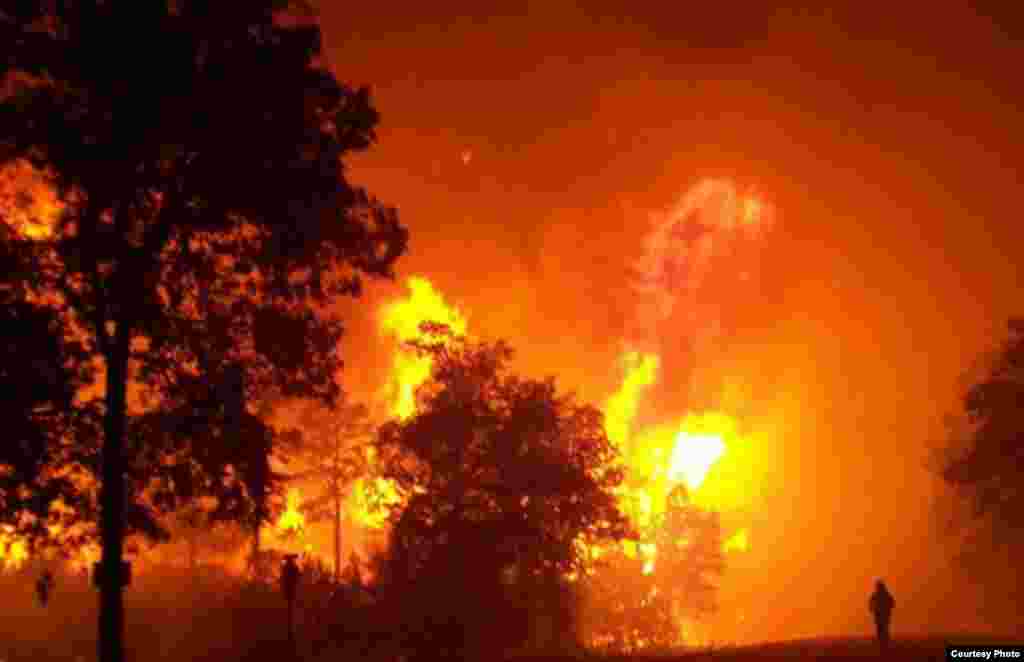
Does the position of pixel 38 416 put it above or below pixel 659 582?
above

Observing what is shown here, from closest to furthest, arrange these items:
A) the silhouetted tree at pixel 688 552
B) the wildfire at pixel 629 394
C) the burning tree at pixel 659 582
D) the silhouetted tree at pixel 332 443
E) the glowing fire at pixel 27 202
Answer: the glowing fire at pixel 27 202 → the burning tree at pixel 659 582 → the silhouetted tree at pixel 332 443 → the silhouetted tree at pixel 688 552 → the wildfire at pixel 629 394

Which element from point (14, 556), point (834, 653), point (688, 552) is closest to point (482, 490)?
point (834, 653)

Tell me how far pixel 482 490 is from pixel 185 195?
61.8ft

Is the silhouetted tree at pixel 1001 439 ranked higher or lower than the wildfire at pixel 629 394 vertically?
lower

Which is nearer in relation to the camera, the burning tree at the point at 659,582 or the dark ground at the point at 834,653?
the dark ground at the point at 834,653

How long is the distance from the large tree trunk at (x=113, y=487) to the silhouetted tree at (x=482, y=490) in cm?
1426

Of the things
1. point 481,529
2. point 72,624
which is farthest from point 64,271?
point 72,624

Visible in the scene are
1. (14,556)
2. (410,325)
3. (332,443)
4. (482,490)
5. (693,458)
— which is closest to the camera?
(482,490)

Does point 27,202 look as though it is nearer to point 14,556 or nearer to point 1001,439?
point 1001,439

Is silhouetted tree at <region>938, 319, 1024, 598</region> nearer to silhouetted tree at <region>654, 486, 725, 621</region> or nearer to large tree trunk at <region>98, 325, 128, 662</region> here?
silhouetted tree at <region>654, 486, 725, 621</region>

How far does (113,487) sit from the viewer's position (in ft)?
56.9

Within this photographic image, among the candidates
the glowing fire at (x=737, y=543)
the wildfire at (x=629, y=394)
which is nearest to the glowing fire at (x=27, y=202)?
the glowing fire at (x=737, y=543)

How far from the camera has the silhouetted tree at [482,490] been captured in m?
31.8

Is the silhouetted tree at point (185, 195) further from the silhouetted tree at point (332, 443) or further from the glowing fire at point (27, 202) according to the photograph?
the silhouetted tree at point (332, 443)
